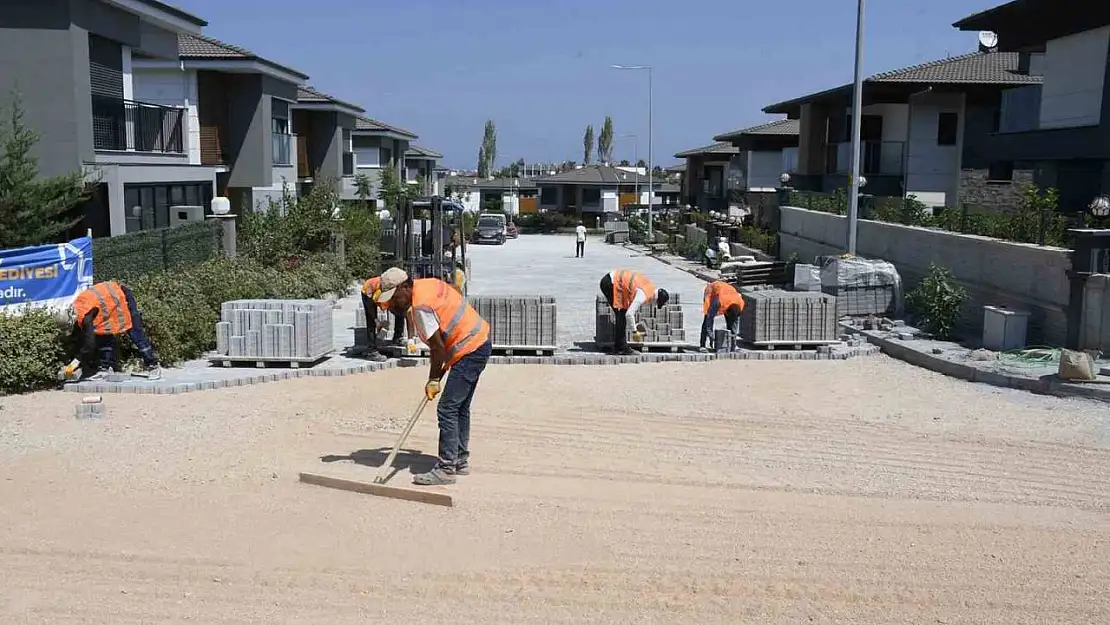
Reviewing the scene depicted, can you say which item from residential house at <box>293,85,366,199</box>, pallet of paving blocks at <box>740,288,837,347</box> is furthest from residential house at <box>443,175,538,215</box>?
pallet of paving blocks at <box>740,288,837,347</box>

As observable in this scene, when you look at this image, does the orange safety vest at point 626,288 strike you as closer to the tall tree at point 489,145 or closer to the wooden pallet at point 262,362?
the wooden pallet at point 262,362

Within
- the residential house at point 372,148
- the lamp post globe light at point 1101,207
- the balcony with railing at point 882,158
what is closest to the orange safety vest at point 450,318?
the lamp post globe light at point 1101,207

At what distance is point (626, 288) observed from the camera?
588 inches

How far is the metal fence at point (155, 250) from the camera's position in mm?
15547

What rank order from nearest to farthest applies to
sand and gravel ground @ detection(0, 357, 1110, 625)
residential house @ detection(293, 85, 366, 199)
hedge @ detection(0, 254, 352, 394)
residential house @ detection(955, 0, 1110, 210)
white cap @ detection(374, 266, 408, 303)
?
1. sand and gravel ground @ detection(0, 357, 1110, 625)
2. white cap @ detection(374, 266, 408, 303)
3. hedge @ detection(0, 254, 352, 394)
4. residential house @ detection(955, 0, 1110, 210)
5. residential house @ detection(293, 85, 366, 199)

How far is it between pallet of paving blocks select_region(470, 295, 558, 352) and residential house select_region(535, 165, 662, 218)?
2642 inches

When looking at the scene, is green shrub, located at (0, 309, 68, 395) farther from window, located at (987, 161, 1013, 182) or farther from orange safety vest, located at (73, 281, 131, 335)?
window, located at (987, 161, 1013, 182)

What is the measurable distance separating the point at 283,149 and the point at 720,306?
63.7 ft

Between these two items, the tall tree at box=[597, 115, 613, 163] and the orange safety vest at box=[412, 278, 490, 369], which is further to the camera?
the tall tree at box=[597, 115, 613, 163]

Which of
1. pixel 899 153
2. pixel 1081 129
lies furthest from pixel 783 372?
pixel 899 153

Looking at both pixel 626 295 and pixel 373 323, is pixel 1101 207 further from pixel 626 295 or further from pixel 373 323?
pixel 373 323

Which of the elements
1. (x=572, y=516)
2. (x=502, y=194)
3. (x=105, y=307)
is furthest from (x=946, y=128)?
(x=502, y=194)

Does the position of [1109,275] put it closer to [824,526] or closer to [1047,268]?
[1047,268]

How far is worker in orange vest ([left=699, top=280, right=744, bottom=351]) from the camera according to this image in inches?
616
